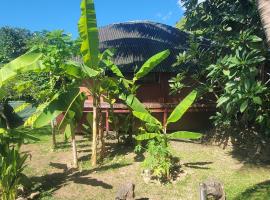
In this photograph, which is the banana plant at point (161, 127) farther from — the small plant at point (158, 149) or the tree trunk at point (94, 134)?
the tree trunk at point (94, 134)

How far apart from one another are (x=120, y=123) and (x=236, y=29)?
560 centimetres

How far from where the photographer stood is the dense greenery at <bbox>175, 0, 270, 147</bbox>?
29.9 ft

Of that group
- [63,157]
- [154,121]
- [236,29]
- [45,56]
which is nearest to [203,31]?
[236,29]

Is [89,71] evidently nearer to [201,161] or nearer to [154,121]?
[154,121]

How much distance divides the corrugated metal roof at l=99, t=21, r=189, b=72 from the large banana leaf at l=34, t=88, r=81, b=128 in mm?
5522

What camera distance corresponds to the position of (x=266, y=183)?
33.2 feet

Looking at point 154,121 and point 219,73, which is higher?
point 219,73

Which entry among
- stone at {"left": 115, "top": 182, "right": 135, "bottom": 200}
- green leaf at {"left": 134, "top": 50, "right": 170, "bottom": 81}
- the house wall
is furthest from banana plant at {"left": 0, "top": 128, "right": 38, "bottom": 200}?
the house wall

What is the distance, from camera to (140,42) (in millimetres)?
17297

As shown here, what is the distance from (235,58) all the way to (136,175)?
4484 mm

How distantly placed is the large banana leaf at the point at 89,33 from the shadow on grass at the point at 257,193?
17.4ft

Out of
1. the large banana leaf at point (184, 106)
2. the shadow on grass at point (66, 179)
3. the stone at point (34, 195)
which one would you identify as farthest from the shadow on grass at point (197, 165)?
the stone at point (34, 195)

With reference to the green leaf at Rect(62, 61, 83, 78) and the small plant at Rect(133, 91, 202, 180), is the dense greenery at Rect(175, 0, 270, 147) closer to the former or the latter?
the small plant at Rect(133, 91, 202, 180)

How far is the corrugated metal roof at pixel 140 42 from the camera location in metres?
16.0
